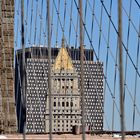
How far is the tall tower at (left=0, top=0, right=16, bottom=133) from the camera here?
23673mm

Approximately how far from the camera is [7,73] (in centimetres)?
2409

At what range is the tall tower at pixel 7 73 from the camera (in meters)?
23.7

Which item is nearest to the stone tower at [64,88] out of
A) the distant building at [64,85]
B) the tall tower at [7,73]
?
the distant building at [64,85]

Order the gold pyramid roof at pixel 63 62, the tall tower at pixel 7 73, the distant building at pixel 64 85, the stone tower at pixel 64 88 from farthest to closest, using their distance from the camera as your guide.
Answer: the stone tower at pixel 64 88, the distant building at pixel 64 85, the gold pyramid roof at pixel 63 62, the tall tower at pixel 7 73

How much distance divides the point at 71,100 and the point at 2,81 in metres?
6.60

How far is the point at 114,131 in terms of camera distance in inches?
722

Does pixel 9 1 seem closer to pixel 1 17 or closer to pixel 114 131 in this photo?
pixel 1 17

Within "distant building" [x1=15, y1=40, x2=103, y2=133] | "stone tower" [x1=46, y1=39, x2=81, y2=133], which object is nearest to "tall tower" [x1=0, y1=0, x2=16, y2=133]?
"distant building" [x1=15, y1=40, x2=103, y2=133]

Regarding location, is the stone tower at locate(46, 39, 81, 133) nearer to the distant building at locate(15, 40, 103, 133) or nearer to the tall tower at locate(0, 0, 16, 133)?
the distant building at locate(15, 40, 103, 133)

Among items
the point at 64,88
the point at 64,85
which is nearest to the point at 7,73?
the point at 64,85

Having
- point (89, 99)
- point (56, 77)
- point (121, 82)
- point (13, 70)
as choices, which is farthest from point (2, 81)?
point (121, 82)

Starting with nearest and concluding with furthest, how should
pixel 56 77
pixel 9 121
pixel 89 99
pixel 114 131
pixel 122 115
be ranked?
1. pixel 122 115
2. pixel 114 131
3. pixel 9 121
4. pixel 56 77
5. pixel 89 99

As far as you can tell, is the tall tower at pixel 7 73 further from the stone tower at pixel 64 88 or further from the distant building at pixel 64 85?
the stone tower at pixel 64 88

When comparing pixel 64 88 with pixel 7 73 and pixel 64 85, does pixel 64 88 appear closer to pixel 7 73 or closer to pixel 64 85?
pixel 64 85
